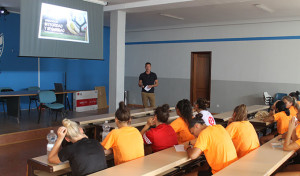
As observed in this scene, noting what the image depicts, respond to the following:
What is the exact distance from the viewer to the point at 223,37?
9703 mm

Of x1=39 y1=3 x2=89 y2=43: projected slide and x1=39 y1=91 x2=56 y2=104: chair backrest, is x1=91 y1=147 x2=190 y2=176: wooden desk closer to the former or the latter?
x1=39 y1=3 x2=89 y2=43: projected slide

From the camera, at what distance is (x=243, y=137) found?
325 cm

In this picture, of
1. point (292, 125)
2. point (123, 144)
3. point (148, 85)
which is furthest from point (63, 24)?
point (292, 125)

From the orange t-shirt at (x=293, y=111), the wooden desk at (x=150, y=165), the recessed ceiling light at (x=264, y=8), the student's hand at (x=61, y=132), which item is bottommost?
the wooden desk at (x=150, y=165)

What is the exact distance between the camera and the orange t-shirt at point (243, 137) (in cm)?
324

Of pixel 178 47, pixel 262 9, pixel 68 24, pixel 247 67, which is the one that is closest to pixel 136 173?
pixel 68 24

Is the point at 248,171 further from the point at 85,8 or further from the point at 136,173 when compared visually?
the point at 85,8

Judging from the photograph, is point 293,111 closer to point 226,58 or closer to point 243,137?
point 243,137

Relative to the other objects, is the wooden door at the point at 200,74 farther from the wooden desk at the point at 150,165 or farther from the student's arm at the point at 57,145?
the student's arm at the point at 57,145

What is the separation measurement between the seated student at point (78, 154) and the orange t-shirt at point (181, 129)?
4.59 ft

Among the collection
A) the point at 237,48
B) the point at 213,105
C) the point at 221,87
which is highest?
the point at 237,48

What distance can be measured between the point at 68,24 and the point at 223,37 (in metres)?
5.40

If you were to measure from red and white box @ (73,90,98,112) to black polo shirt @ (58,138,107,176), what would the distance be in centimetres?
688

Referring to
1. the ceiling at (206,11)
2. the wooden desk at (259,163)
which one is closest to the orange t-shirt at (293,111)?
the wooden desk at (259,163)
